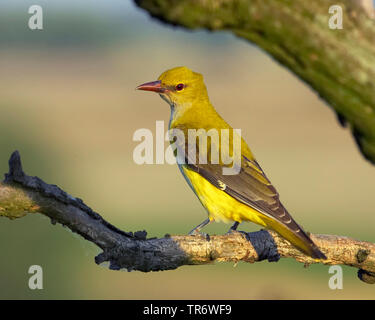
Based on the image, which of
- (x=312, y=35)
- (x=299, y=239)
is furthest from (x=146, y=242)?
(x=312, y=35)

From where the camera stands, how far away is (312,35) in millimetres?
1860

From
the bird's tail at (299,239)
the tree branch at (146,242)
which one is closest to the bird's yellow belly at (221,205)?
the tree branch at (146,242)

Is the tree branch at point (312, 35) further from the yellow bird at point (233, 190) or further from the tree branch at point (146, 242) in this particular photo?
the yellow bird at point (233, 190)

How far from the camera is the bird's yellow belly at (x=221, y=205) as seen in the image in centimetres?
458

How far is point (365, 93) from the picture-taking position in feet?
6.16

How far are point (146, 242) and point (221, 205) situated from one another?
3.82 feet

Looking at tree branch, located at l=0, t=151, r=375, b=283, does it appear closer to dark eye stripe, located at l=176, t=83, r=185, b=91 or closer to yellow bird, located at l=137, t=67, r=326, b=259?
yellow bird, located at l=137, t=67, r=326, b=259

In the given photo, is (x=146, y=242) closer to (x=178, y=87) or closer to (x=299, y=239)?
(x=299, y=239)

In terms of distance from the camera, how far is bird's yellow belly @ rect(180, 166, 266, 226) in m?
4.58

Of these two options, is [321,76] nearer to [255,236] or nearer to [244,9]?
[244,9]

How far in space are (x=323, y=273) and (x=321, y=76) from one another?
10699 mm

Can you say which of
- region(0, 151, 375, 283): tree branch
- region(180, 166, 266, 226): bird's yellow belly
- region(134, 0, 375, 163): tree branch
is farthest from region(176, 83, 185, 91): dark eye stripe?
region(134, 0, 375, 163): tree branch

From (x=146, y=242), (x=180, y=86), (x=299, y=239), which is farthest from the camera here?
(x=180, y=86)

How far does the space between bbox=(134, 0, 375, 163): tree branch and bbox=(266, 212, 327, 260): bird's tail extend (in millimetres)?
2042
